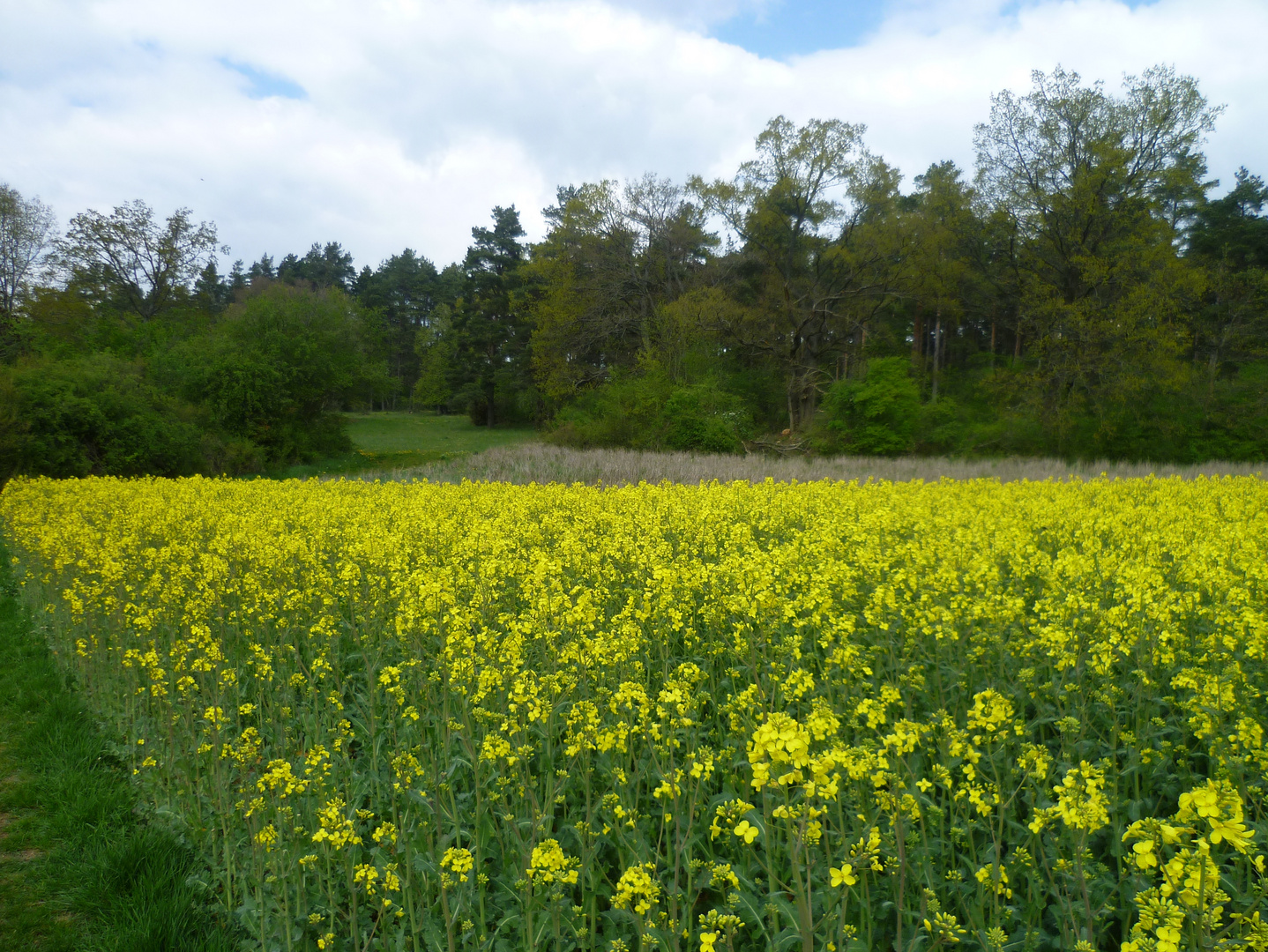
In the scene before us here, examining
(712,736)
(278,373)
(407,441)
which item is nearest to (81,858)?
(712,736)

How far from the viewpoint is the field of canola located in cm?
215

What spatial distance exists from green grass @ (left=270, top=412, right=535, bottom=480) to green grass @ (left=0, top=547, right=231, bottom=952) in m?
18.2

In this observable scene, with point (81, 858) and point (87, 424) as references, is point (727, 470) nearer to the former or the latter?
point (81, 858)

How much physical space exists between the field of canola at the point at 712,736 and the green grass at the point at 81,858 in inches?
6.7

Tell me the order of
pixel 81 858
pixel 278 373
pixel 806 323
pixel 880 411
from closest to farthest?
pixel 81 858, pixel 880 411, pixel 278 373, pixel 806 323

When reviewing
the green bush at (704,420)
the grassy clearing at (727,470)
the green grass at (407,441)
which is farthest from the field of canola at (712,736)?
the green grass at (407,441)

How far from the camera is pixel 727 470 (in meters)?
15.6

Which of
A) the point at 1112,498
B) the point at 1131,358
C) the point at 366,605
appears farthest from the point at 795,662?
the point at 1131,358

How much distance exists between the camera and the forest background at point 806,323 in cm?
2205

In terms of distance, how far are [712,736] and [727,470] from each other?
12158 mm

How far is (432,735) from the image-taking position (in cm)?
420

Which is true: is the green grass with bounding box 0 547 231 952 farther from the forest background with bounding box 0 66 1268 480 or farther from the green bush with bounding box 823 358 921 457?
the green bush with bounding box 823 358 921 457

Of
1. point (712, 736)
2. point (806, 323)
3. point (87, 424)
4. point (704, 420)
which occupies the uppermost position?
point (806, 323)

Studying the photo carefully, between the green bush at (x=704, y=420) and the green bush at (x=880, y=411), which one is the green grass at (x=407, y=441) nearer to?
the green bush at (x=704, y=420)
